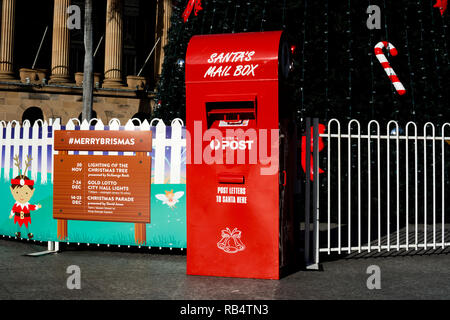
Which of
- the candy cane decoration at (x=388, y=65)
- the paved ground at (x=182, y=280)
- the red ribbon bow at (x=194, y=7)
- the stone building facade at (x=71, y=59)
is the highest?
the stone building facade at (x=71, y=59)

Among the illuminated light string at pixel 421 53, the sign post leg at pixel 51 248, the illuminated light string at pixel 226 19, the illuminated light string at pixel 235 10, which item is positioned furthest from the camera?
the illuminated light string at pixel 226 19

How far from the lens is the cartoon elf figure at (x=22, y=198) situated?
8.61 m

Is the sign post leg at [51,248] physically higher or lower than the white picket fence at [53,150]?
Answer: lower

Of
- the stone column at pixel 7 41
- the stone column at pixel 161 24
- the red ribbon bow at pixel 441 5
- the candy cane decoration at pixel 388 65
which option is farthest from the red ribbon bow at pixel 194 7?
the stone column at pixel 161 24

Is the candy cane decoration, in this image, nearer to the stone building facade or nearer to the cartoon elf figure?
the cartoon elf figure

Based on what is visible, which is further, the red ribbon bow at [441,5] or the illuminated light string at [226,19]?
the illuminated light string at [226,19]

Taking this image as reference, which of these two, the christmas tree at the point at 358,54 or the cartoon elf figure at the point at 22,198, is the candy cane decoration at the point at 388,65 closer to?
the christmas tree at the point at 358,54

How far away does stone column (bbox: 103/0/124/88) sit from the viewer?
32250 mm

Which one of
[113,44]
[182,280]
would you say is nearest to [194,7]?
[182,280]

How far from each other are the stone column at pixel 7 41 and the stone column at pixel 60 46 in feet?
7.31

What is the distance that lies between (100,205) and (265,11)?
630cm

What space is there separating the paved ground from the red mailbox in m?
0.31

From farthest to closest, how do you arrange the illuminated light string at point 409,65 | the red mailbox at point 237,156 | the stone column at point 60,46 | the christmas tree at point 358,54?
the stone column at point 60,46 < the illuminated light string at point 409,65 < the christmas tree at point 358,54 < the red mailbox at point 237,156
